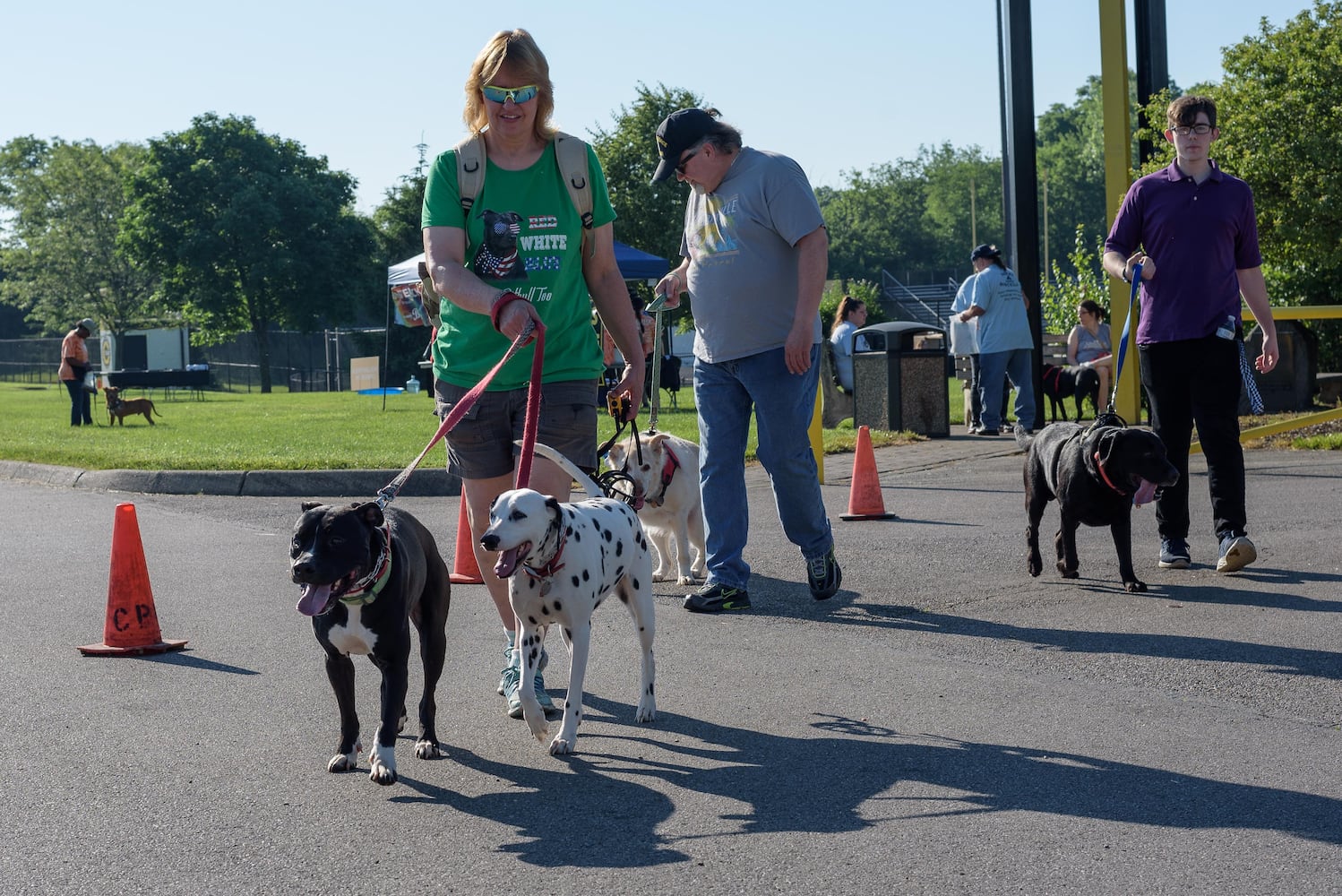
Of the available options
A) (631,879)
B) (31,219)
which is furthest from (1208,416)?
(31,219)

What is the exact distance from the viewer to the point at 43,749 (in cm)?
466

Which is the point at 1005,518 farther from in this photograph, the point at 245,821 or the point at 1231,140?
the point at 1231,140

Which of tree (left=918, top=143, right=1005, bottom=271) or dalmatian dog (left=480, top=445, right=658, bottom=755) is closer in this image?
dalmatian dog (left=480, top=445, right=658, bottom=755)

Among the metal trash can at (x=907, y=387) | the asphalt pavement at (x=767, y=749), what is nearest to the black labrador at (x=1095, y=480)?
the asphalt pavement at (x=767, y=749)

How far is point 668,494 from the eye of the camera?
7.53 meters

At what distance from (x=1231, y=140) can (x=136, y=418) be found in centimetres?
2012

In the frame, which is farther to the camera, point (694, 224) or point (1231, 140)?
point (1231, 140)

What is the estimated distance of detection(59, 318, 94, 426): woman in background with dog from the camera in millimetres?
24391

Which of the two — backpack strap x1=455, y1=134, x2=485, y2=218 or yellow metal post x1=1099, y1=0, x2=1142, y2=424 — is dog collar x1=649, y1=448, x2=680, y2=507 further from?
yellow metal post x1=1099, y1=0, x2=1142, y2=424

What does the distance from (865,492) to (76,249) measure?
2832 inches

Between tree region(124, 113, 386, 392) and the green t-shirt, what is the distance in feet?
184

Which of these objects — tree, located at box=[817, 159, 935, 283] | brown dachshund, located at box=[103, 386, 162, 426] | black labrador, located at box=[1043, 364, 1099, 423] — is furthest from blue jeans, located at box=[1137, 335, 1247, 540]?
tree, located at box=[817, 159, 935, 283]

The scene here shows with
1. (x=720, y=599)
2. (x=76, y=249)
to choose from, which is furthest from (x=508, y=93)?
(x=76, y=249)

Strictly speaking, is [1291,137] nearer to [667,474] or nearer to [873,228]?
[667,474]
